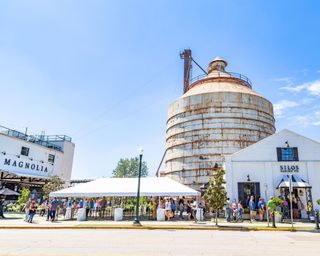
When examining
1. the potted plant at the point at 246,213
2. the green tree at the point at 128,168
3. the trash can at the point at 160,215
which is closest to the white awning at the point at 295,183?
the potted plant at the point at 246,213

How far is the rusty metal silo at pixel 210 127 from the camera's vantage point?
30938 millimetres

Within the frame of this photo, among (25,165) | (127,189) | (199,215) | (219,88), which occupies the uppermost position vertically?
(219,88)

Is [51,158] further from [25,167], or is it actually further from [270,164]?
[270,164]

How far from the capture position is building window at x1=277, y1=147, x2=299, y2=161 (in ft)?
69.6

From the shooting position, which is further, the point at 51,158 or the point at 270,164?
the point at 51,158

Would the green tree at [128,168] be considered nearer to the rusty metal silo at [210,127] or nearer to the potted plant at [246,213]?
the rusty metal silo at [210,127]

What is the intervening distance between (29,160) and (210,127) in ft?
78.0

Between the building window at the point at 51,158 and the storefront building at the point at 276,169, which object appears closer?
the storefront building at the point at 276,169

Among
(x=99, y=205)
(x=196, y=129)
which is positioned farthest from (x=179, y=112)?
(x=99, y=205)

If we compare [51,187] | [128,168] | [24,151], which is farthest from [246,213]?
[128,168]

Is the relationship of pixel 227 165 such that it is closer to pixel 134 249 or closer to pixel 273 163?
pixel 273 163

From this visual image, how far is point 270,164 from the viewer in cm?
2131

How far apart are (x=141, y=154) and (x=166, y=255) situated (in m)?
10.2

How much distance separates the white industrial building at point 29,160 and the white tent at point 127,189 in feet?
44.9
